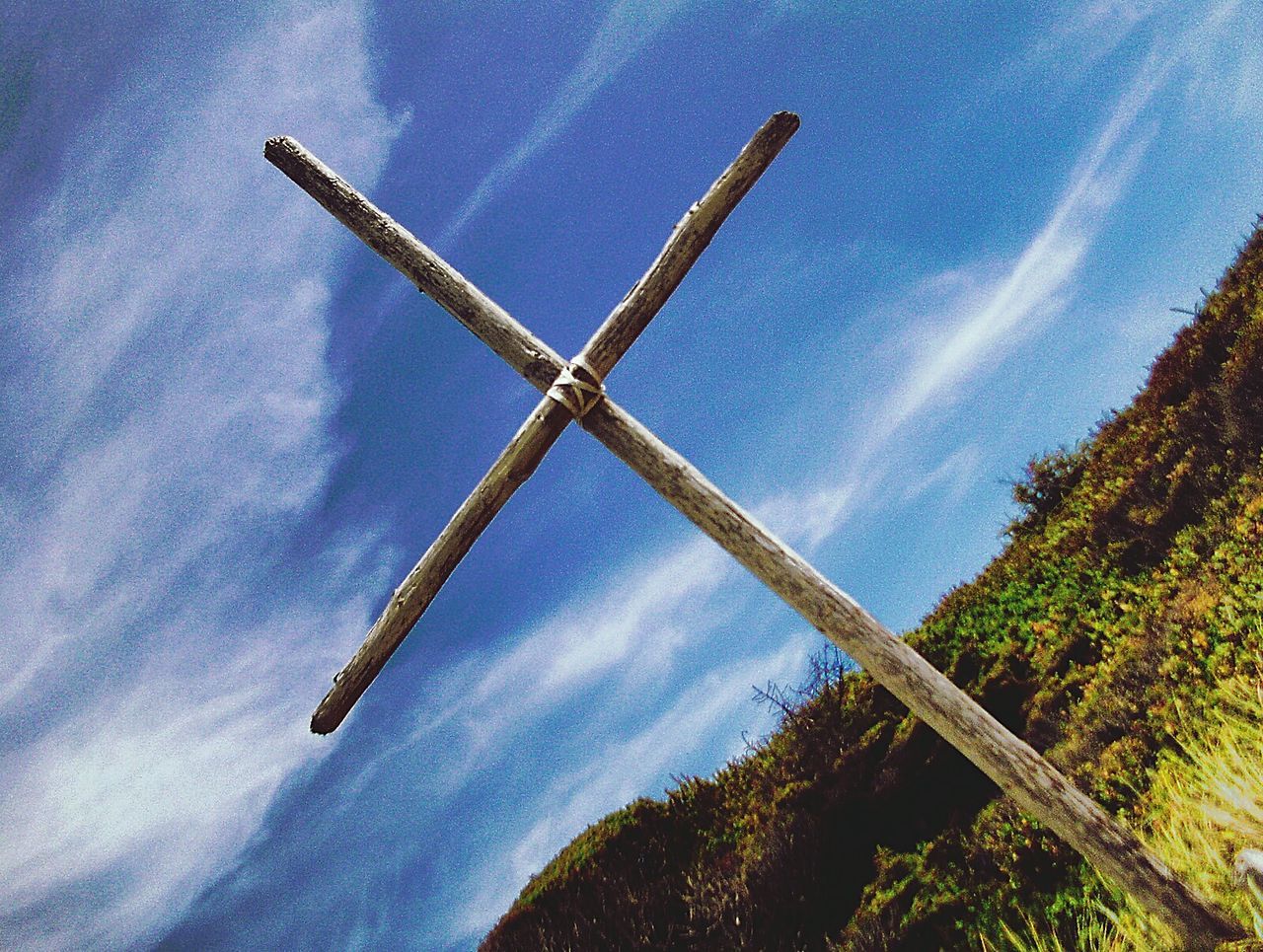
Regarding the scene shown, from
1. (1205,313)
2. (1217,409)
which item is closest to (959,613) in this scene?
(1217,409)

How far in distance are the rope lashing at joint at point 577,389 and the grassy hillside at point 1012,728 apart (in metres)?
4.96

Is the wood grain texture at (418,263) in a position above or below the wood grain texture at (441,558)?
above

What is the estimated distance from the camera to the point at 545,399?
4.70 meters

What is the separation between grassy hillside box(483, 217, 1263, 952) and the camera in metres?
6.34

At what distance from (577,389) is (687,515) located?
1018 mm

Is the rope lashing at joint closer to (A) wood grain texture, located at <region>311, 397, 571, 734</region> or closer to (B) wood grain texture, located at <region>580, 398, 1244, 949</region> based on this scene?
(A) wood grain texture, located at <region>311, 397, 571, 734</region>

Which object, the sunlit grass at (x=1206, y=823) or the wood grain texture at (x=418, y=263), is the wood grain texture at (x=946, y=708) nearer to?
the sunlit grass at (x=1206, y=823)

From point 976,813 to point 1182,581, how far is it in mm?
2981

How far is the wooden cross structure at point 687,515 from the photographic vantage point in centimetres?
408

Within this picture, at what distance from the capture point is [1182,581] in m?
7.35

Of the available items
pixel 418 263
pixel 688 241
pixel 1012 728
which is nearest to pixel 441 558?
pixel 418 263

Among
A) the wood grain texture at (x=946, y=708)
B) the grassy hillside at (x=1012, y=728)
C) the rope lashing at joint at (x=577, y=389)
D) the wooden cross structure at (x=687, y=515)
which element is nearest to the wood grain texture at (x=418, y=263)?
the wooden cross structure at (x=687, y=515)

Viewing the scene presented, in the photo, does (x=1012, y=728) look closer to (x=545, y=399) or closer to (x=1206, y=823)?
(x=1206, y=823)

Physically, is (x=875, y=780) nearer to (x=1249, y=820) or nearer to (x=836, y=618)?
(x=1249, y=820)
